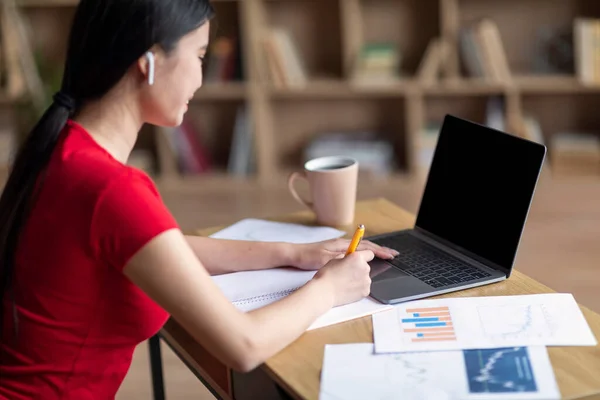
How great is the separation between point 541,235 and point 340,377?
246 cm

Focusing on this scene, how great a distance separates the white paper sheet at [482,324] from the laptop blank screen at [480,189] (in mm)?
128

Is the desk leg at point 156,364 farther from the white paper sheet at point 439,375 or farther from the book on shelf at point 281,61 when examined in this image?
the book on shelf at point 281,61

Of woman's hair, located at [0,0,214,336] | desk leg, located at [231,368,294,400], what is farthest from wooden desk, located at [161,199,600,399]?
woman's hair, located at [0,0,214,336]

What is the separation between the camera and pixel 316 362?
1130 millimetres

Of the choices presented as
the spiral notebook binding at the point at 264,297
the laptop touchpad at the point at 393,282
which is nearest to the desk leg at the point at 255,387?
the spiral notebook binding at the point at 264,297

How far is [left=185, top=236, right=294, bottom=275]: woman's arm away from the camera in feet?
4.80

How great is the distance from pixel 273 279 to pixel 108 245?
0.35 m

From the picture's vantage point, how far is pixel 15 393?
126cm

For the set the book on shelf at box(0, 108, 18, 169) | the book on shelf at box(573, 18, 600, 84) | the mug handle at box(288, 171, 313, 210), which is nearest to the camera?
the mug handle at box(288, 171, 313, 210)

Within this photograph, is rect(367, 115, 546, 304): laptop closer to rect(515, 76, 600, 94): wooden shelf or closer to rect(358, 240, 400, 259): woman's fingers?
rect(358, 240, 400, 259): woman's fingers

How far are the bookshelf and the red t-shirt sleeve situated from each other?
9.24 ft

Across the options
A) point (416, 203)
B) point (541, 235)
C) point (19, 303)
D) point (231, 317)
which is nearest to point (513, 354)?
point (231, 317)

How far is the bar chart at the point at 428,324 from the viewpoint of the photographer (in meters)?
1.17

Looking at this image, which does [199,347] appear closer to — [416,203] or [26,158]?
[26,158]
